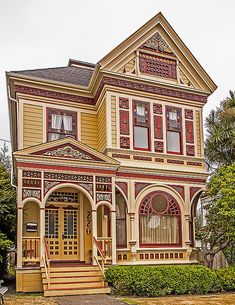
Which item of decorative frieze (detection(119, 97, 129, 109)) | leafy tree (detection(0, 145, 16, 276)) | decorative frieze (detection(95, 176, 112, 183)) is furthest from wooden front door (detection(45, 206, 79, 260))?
decorative frieze (detection(119, 97, 129, 109))

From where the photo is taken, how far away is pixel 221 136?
25078 millimetres

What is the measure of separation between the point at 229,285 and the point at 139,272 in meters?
3.55

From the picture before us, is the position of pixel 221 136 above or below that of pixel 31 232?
above

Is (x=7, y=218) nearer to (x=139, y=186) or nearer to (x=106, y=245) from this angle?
(x=106, y=245)

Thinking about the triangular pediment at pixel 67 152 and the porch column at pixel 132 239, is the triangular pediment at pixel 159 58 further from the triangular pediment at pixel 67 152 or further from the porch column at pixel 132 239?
the porch column at pixel 132 239

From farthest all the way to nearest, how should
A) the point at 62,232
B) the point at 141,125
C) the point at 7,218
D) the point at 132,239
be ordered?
the point at 141,125
the point at 132,239
the point at 62,232
the point at 7,218

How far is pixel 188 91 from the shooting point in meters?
20.5

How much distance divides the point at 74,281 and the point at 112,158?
5022mm

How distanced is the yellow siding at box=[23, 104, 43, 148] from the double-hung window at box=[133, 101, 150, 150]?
4089 mm

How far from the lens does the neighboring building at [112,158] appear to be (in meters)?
16.0

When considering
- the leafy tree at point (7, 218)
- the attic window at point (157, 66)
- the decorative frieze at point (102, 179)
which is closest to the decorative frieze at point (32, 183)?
the leafy tree at point (7, 218)

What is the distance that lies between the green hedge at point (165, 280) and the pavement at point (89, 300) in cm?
100

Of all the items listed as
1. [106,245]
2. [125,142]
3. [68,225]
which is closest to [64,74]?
[125,142]

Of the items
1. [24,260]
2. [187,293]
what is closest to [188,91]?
[187,293]
